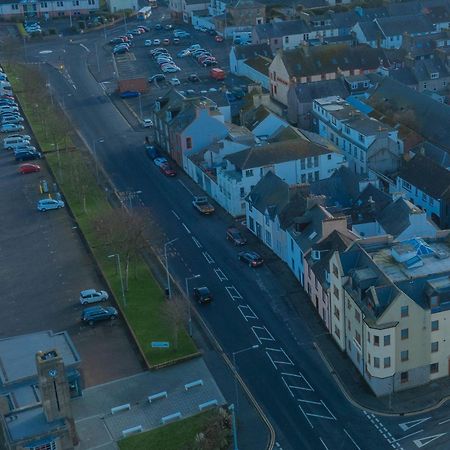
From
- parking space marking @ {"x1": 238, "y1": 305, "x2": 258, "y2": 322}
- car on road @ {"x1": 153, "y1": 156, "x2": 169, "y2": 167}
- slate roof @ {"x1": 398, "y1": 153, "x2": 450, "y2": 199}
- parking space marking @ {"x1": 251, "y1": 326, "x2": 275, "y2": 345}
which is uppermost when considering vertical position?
slate roof @ {"x1": 398, "y1": 153, "x2": 450, "y2": 199}

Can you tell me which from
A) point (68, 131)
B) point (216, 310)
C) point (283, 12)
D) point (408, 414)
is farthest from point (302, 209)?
point (283, 12)

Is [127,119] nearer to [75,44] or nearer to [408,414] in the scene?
[75,44]

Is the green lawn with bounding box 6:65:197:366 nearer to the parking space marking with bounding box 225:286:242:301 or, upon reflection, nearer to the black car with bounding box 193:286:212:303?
the black car with bounding box 193:286:212:303

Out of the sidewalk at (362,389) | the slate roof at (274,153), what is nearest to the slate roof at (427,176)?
the slate roof at (274,153)

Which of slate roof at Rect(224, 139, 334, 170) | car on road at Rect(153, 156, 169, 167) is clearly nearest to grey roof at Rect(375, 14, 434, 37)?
car on road at Rect(153, 156, 169, 167)

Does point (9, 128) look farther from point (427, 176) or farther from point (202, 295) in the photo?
point (427, 176)

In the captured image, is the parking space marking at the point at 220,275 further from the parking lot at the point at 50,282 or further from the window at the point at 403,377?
the window at the point at 403,377
